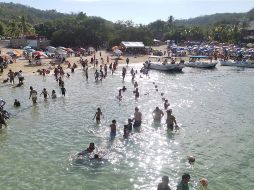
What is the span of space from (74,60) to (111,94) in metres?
26.1

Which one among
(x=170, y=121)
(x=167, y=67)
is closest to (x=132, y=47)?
(x=167, y=67)

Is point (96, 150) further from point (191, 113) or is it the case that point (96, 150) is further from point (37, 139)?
point (191, 113)

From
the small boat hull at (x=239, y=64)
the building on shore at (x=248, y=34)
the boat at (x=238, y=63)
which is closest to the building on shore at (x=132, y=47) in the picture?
the boat at (x=238, y=63)

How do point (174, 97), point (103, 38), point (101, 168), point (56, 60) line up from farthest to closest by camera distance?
point (103, 38), point (56, 60), point (174, 97), point (101, 168)

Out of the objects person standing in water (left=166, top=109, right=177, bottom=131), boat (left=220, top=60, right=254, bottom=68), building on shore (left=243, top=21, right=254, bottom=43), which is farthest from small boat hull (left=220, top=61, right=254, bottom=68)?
building on shore (left=243, top=21, right=254, bottom=43)

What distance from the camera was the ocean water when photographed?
50.8 feet

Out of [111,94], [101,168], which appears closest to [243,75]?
[111,94]

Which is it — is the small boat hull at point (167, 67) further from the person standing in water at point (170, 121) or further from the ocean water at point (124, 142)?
the person standing in water at point (170, 121)

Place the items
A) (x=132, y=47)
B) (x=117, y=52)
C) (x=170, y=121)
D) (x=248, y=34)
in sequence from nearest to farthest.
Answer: (x=170, y=121), (x=117, y=52), (x=132, y=47), (x=248, y=34)

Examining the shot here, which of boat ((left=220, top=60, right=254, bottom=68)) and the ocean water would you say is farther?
boat ((left=220, top=60, right=254, bottom=68))

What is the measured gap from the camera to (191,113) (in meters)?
27.7

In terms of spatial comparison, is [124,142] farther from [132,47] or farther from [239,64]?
[132,47]

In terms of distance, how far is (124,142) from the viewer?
791 inches

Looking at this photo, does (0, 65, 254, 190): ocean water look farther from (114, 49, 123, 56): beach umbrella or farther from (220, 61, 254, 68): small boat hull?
(114, 49, 123, 56): beach umbrella
